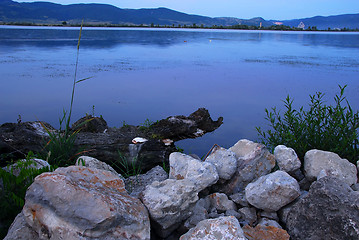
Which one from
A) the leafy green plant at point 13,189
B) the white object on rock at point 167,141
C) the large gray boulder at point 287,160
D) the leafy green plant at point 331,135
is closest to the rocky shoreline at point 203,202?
the large gray boulder at point 287,160

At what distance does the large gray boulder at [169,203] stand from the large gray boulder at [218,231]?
0.24 meters

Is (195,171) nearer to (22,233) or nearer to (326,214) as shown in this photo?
(326,214)

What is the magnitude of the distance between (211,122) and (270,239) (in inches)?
148

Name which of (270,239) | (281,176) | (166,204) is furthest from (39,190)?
(281,176)

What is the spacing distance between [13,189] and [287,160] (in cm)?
250

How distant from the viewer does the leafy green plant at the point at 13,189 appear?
8.16 feet

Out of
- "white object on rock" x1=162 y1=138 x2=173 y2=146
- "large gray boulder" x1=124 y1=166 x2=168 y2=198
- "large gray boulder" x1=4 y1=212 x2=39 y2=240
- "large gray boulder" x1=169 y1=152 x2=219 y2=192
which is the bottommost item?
"white object on rock" x1=162 y1=138 x2=173 y2=146

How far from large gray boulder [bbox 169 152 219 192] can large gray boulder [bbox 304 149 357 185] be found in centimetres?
96

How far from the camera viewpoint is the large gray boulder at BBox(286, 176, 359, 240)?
2.31m

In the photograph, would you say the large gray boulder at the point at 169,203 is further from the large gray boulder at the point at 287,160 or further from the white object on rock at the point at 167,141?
the white object on rock at the point at 167,141

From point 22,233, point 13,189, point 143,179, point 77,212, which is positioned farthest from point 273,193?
point 13,189

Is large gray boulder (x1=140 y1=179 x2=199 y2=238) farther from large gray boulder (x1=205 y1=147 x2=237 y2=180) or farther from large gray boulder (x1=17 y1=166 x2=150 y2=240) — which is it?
large gray boulder (x1=205 y1=147 x2=237 y2=180)

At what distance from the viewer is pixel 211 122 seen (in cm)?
602

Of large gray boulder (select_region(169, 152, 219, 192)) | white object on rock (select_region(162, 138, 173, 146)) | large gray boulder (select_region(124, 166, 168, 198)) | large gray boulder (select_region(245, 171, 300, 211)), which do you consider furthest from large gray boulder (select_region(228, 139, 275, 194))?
white object on rock (select_region(162, 138, 173, 146))
